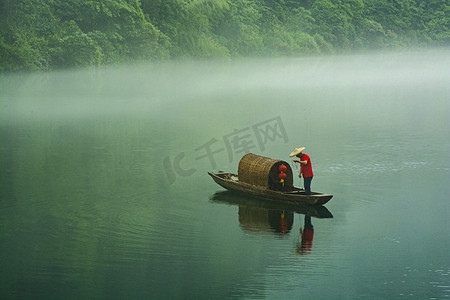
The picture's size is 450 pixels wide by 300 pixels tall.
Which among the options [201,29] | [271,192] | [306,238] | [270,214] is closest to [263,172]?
[271,192]

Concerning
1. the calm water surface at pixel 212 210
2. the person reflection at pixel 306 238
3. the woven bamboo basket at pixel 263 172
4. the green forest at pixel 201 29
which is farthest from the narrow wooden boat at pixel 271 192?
the green forest at pixel 201 29

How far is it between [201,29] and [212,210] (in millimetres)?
70348

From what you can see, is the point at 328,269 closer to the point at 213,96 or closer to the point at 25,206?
the point at 25,206

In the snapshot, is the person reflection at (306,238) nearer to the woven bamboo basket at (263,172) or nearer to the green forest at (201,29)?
the woven bamboo basket at (263,172)

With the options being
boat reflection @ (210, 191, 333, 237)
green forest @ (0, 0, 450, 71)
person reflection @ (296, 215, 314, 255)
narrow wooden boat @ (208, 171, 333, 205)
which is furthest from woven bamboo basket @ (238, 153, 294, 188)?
green forest @ (0, 0, 450, 71)

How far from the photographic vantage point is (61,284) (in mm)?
12266

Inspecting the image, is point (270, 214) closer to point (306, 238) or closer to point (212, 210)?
point (212, 210)

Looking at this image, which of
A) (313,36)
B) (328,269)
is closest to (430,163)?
(328,269)

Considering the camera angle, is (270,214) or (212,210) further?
(212,210)

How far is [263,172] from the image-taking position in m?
18.0

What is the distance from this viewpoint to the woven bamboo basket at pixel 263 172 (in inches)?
706

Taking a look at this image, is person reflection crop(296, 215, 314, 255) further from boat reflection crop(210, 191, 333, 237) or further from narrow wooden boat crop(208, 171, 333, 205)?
narrow wooden boat crop(208, 171, 333, 205)

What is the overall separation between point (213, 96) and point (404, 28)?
74518 millimetres

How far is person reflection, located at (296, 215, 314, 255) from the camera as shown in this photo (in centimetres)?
1401
